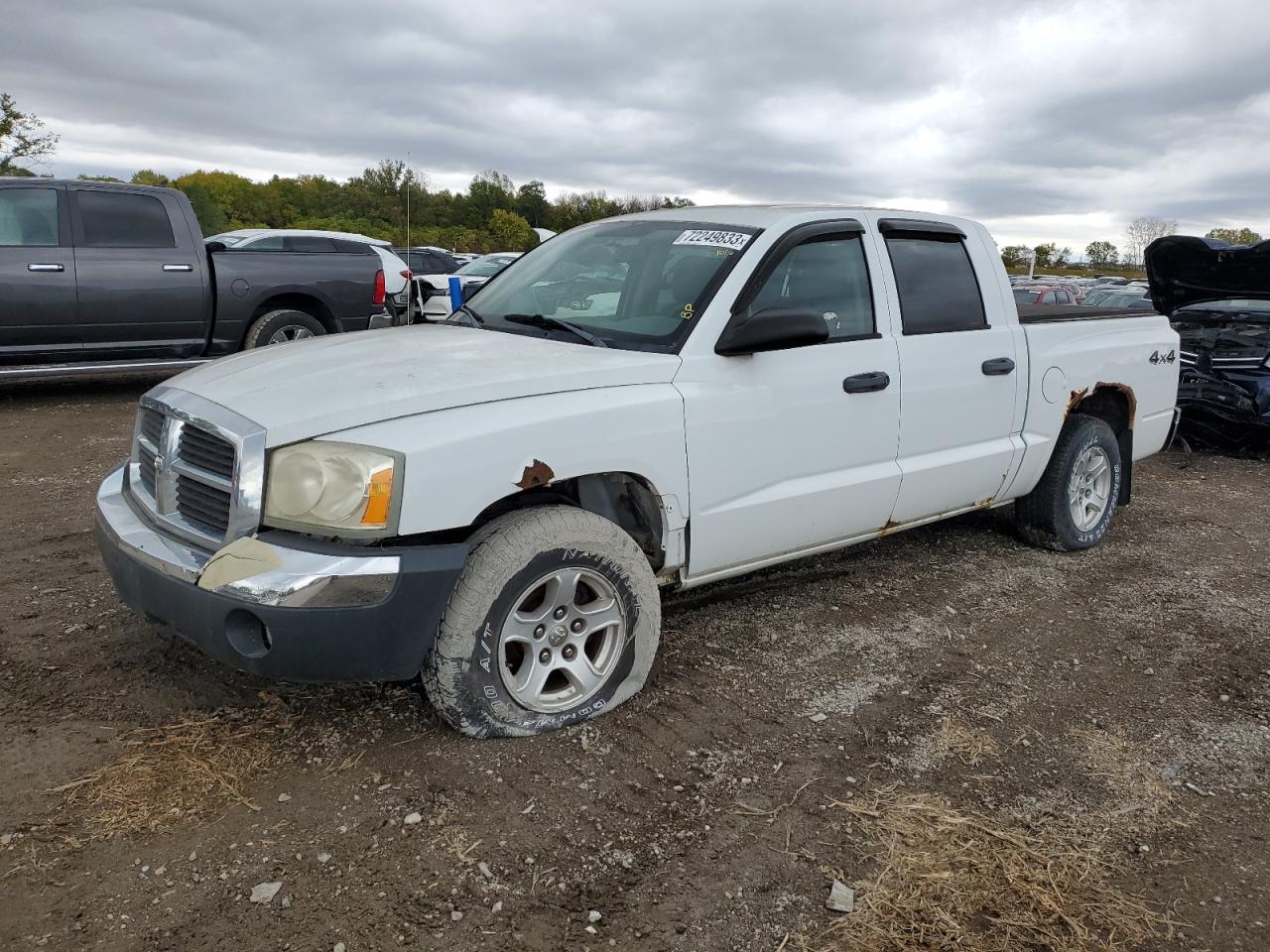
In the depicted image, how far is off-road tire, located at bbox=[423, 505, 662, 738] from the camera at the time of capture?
9.16 ft


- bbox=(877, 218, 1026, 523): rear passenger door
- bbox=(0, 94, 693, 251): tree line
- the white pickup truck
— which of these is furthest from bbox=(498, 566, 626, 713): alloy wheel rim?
bbox=(0, 94, 693, 251): tree line

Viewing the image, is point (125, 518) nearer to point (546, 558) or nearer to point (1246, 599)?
point (546, 558)

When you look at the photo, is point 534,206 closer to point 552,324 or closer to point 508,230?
point 508,230

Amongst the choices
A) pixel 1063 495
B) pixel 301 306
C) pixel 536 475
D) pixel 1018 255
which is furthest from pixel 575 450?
pixel 1018 255

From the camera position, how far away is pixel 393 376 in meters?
2.98

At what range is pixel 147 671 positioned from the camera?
3.40 meters

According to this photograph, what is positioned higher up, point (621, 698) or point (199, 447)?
point (199, 447)

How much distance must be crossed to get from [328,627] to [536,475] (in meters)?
0.73

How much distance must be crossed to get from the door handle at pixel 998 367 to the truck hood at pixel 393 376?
1.84 meters

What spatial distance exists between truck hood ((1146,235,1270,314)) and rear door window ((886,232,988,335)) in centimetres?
422

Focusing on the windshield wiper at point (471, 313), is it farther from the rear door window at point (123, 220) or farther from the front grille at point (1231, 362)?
the front grille at point (1231, 362)

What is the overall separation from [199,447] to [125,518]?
48cm

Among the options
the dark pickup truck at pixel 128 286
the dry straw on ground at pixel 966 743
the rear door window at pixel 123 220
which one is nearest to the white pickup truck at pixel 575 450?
the dry straw on ground at pixel 966 743

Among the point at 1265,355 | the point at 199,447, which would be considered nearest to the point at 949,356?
the point at 199,447
